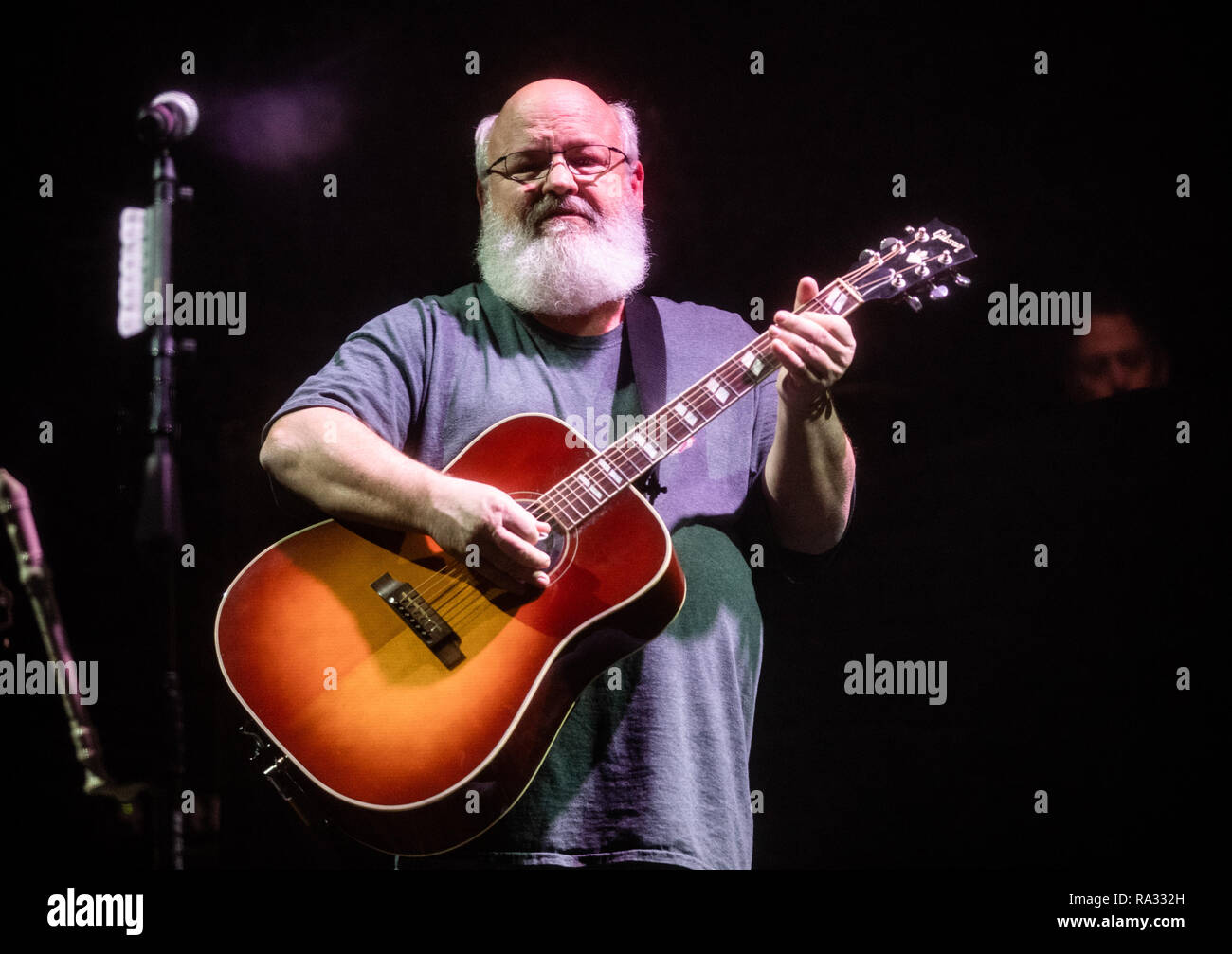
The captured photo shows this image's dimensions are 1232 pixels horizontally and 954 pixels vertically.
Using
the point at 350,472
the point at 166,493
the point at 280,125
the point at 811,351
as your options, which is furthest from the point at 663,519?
the point at 280,125

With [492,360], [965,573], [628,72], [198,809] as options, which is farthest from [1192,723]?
[198,809]

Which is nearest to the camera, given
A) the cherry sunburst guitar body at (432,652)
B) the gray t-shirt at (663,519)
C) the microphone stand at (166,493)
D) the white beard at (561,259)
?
the cherry sunburst guitar body at (432,652)

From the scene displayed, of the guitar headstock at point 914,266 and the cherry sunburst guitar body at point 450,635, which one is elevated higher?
the guitar headstock at point 914,266

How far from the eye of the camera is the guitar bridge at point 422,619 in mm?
1762

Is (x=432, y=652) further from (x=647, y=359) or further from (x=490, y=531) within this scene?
(x=647, y=359)

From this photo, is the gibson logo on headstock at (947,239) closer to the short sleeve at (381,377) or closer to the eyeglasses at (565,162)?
the eyeglasses at (565,162)

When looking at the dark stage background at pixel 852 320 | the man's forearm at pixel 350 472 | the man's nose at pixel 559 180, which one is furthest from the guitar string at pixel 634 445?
the man's nose at pixel 559 180

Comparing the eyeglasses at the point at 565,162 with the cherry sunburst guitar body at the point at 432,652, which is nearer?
the cherry sunburst guitar body at the point at 432,652

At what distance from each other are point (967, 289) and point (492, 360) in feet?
3.35

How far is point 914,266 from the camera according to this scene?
78.5 inches

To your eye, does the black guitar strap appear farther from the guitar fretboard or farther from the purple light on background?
the purple light on background

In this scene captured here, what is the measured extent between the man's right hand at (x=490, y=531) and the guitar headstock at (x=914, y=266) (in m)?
0.78

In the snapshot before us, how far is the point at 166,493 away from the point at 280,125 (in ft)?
2.67

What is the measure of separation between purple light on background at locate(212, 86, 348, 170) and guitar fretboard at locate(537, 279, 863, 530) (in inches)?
36.6
